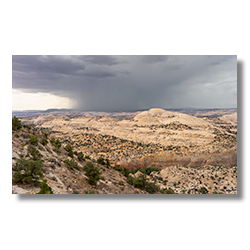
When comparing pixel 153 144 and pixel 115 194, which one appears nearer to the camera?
pixel 115 194

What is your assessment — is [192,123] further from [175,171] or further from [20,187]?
[20,187]

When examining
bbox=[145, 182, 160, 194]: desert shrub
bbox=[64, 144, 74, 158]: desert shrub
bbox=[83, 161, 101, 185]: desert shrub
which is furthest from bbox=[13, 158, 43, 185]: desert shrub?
bbox=[145, 182, 160, 194]: desert shrub

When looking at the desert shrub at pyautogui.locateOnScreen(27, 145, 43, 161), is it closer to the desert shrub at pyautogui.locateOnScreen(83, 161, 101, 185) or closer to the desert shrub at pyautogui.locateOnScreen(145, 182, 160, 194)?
the desert shrub at pyautogui.locateOnScreen(83, 161, 101, 185)

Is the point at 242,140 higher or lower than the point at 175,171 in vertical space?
higher

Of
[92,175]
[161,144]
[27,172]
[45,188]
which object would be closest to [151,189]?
[92,175]

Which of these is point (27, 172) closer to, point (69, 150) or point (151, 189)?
point (69, 150)

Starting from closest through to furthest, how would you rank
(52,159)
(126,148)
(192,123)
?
(52,159), (126,148), (192,123)
